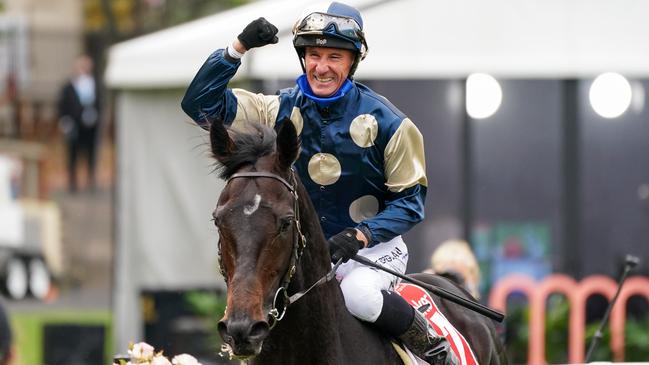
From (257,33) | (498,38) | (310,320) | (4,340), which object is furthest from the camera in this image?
(498,38)

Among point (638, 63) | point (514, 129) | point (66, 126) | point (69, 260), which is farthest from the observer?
point (66, 126)

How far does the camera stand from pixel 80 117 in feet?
83.4

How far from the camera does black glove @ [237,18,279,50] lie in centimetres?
554

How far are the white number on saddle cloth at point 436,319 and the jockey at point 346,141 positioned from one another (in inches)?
16.0

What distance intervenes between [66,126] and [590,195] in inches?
572

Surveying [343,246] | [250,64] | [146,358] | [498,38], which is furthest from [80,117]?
[343,246]

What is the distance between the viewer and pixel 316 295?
5367 mm

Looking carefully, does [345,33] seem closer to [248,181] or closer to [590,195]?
[248,181]

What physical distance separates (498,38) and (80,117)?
1434 centimetres

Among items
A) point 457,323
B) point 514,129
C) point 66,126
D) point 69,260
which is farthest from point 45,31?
point 457,323

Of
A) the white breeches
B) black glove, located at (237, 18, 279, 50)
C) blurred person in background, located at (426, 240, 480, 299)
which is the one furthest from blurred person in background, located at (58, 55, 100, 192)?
black glove, located at (237, 18, 279, 50)

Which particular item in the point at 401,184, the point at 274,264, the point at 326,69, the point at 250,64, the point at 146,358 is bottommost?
the point at 146,358

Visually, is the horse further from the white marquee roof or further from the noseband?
the white marquee roof

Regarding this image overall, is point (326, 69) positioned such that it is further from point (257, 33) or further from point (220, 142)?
point (220, 142)
